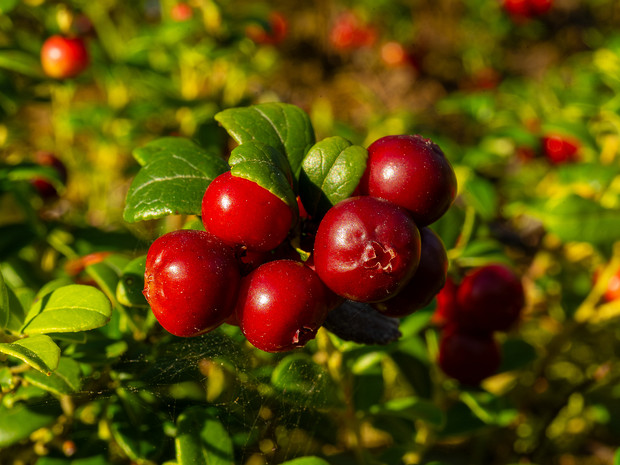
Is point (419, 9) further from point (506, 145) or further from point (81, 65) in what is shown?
point (81, 65)

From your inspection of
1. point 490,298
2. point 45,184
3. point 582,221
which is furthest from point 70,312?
point 582,221

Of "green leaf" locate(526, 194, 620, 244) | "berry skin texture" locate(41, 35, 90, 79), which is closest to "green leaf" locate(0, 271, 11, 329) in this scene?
"berry skin texture" locate(41, 35, 90, 79)

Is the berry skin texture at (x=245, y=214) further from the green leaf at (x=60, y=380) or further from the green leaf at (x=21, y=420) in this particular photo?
the green leaf at (x=21, y=420)

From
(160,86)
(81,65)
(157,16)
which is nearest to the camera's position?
(81,65)

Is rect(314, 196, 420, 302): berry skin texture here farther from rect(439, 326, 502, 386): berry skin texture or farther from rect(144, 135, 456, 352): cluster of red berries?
rect(439, 326, 502, 386): berry skin texture

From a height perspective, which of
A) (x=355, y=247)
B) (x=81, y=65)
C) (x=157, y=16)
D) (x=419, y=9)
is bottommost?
(x=419, y=9)

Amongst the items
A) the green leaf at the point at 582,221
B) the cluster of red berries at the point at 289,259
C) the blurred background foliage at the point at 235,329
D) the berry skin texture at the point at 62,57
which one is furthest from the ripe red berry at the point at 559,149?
the berry skin texture at the point at 62,57

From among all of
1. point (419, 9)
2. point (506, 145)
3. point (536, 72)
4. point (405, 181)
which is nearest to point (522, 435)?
point (506, 145)

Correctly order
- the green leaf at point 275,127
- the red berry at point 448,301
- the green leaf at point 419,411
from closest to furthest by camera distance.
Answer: the green leaf at point 275,127 < the green leaf at point 419,411 < the red berry at point 448,301
